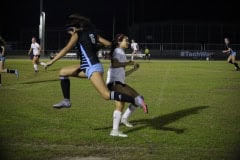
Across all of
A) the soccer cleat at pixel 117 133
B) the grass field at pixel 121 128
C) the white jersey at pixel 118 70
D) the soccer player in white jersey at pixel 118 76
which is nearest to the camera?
the grass field at pixel 121 128

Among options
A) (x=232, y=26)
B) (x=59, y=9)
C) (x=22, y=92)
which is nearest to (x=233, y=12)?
(x=232, y=26)

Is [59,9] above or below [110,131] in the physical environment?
above

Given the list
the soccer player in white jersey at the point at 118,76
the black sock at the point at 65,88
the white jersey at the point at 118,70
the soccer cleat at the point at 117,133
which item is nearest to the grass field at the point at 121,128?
the soccer cleat at the point at 117,133

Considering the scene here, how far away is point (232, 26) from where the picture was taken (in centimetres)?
6138

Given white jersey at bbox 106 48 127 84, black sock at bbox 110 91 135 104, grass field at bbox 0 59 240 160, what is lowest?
grass field at bbox 0 59 240 160

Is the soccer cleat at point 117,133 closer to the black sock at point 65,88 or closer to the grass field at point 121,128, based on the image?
the grass field at point 121,128

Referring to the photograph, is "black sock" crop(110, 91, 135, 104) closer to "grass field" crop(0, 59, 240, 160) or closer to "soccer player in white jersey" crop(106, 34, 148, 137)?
"soccer player in white jersey" crop(106, 34, 148, 137)

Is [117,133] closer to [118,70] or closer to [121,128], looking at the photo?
[121,128]

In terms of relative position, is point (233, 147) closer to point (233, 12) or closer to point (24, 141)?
point (24, 141)

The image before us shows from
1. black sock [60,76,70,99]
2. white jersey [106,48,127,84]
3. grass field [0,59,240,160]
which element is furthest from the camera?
black sock [60,76,70,99]

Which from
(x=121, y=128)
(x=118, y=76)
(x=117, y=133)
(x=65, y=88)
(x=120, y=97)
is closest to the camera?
(x=120, y=97)

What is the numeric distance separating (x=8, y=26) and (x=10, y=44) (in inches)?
→ 128

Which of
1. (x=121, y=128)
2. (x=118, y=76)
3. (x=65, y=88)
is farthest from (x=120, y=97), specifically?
(x=121, y=128)

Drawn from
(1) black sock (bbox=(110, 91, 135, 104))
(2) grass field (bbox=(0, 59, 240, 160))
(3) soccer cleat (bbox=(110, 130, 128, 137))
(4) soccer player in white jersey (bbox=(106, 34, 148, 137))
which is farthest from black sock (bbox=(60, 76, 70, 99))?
(1) black sock (bbox=(110, 91, 135, 104))
